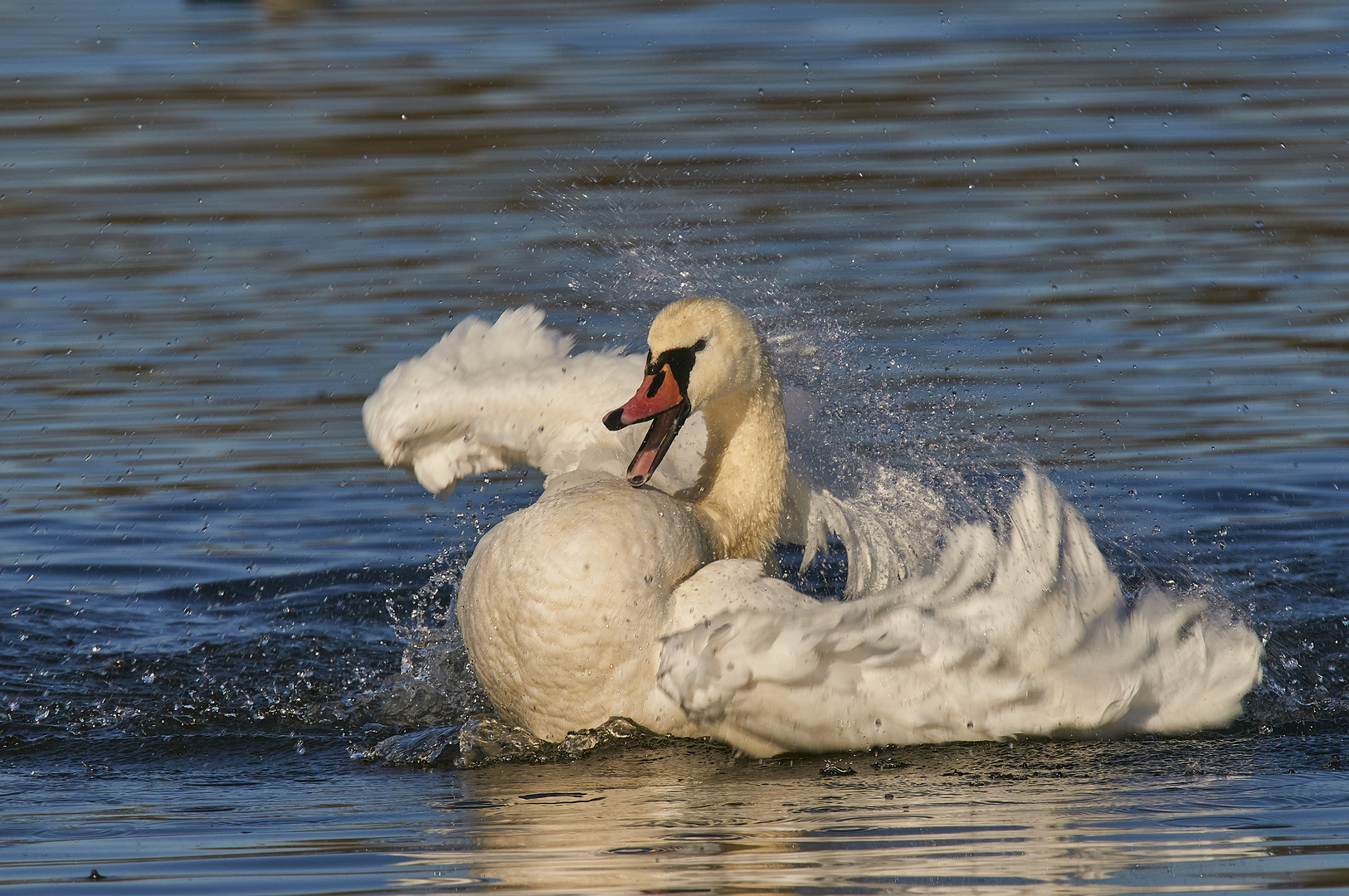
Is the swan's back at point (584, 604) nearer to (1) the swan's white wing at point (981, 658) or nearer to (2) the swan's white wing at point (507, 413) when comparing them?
(1) the swan's white wing at point (981, 658)

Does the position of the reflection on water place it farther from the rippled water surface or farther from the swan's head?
the swan's head

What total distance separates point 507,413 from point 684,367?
1236 mm

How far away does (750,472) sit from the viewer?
19.6 ft

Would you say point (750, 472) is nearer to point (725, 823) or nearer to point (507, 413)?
point (507, 413)

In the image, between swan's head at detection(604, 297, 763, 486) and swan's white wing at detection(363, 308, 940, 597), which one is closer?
swan's head at detection(604, 297, 763, 486)

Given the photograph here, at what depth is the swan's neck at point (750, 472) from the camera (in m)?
5.93

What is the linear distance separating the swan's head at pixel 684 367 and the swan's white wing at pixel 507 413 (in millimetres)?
768

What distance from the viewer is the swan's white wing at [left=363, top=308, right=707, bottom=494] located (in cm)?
664

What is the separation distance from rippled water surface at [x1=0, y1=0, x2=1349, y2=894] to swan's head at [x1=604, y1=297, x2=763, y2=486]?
0.87m

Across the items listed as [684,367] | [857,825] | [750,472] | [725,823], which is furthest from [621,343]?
[857,825]

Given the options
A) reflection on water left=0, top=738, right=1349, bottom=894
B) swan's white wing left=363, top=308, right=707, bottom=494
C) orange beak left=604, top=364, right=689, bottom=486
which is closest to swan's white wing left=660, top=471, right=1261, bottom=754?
reflection on water left=0, top=738, right=1349, bottom=894

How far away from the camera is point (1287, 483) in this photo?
28.9ft

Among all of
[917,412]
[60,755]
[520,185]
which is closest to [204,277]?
[520,185]

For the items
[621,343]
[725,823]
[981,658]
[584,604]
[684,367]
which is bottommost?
[725,823]
